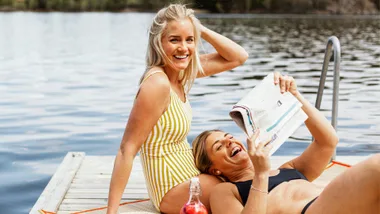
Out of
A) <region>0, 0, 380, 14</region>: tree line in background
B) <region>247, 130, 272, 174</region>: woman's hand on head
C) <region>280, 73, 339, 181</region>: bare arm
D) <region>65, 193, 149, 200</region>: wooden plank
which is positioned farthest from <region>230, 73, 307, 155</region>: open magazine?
<region>0, 0, 380, 14</region>: tree line in background

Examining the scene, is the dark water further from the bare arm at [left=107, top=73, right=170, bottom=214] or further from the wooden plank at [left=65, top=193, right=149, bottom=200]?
the bare arm at [left=107, top=73, right=170, bottom=214]

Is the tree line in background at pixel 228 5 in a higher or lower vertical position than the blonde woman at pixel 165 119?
lower

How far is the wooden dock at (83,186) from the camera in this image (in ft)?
15.0

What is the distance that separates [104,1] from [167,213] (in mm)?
90033

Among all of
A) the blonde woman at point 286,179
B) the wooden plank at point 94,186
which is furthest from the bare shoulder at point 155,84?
the wooden plank at point 94,186

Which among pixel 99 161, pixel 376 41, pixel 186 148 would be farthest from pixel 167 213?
pixel 376 41

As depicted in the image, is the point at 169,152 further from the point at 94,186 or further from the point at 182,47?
the point at 94,186

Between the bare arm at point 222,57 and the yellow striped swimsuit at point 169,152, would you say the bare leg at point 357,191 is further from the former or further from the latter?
the bare arm at point 222,57

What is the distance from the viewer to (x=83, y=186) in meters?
5.07

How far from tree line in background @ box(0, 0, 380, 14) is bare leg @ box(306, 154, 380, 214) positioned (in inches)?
2392

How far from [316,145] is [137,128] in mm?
1072

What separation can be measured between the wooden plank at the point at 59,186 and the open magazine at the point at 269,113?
1520 mm

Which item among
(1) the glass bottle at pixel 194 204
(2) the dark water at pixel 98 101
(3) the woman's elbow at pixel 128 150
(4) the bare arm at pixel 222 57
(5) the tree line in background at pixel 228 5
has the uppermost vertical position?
(4) the bare arm at pixel 222 57

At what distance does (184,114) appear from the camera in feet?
13.0
